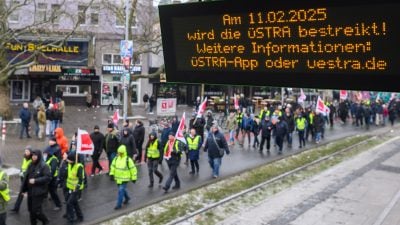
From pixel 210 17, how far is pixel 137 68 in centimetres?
3559

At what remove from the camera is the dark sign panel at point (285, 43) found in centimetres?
706

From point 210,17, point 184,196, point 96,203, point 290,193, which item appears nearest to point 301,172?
point 290,193

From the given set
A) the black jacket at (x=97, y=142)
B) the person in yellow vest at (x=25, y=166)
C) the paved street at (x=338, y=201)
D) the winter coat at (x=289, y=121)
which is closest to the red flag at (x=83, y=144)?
the person in yellow vest at (x=25, y=166)

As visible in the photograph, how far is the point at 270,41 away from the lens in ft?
26.4

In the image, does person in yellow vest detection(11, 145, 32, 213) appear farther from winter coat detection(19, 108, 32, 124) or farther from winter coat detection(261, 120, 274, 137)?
winter coat detection(261, 120, 274, 137)

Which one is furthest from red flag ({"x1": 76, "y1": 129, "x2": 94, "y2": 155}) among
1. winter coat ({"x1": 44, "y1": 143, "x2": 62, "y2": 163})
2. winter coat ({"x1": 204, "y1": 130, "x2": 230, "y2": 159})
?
winter coat ({"x1": 204, "y1": 130, "x2": 230, "y2": 159})

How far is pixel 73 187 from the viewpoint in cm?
1119

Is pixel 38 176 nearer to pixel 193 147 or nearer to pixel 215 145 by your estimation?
pixel 193 147

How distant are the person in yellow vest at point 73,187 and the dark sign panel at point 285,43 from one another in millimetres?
3558

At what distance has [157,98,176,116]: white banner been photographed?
2311 cm

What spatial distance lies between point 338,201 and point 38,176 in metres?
8.54

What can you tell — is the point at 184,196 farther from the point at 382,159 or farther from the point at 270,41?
the point at 382,159

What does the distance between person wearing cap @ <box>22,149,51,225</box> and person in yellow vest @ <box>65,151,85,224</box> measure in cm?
59

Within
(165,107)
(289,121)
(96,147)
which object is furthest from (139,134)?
(289,121)
